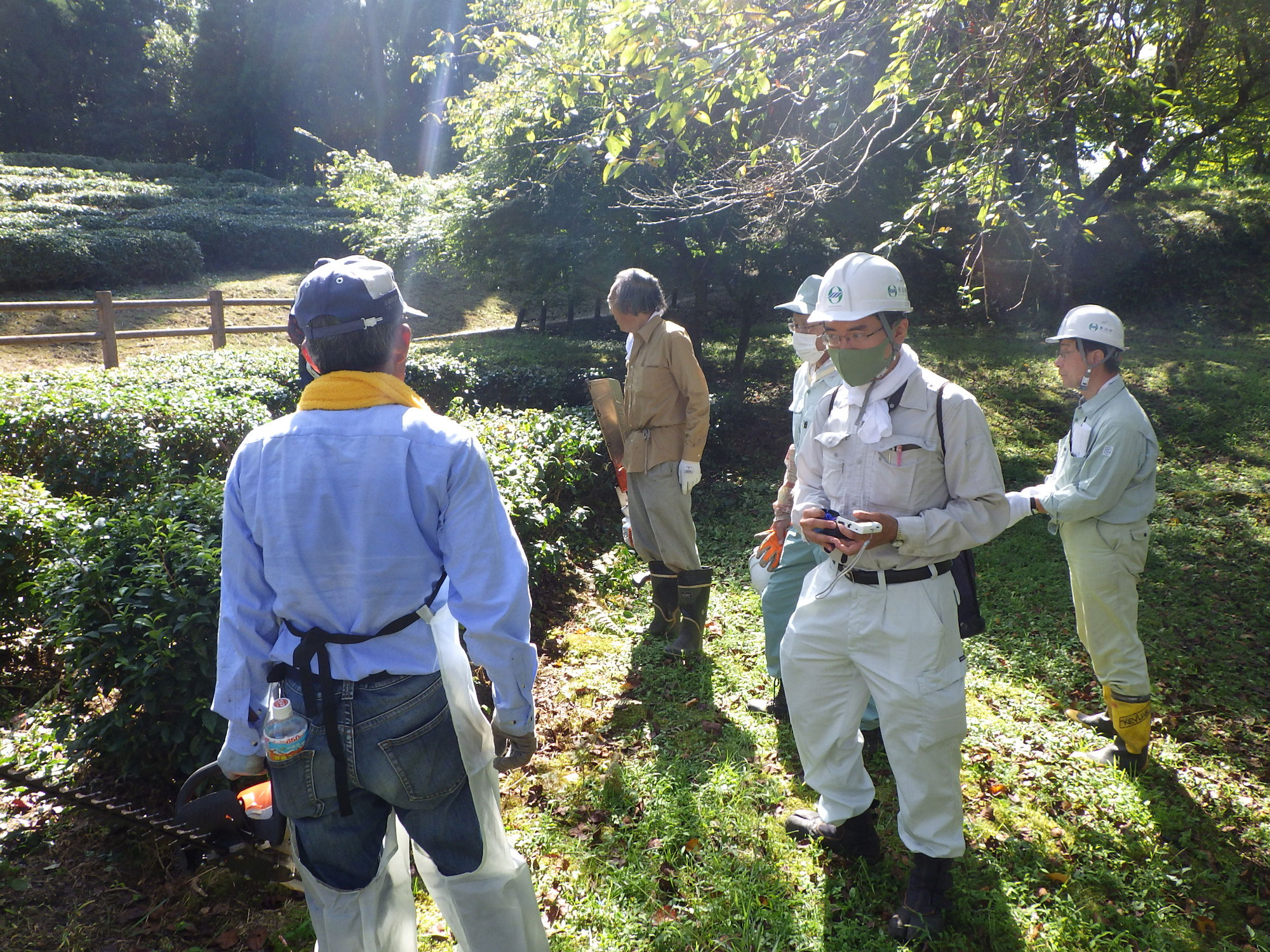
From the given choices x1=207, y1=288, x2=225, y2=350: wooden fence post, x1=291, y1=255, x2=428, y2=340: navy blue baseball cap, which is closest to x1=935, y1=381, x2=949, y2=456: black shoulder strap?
x1=291, y1=255, x2=428, y2=340: navy blue baseball cap

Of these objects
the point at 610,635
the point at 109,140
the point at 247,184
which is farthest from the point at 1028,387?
the point at 109,140

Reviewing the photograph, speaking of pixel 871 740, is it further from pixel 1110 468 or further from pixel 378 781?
pixel 378 781

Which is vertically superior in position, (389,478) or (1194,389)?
(389,478)

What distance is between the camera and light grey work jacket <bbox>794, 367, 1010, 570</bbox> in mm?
2570

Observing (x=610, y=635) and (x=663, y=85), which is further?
(x=610, y=635)

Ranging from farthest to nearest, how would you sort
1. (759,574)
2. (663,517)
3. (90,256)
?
(90,256), (663,517), (759,574)

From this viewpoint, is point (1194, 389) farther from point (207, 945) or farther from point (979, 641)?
point (207, 945)

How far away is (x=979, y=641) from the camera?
534 centimetres

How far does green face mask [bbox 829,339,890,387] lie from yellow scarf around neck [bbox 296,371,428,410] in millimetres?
1466

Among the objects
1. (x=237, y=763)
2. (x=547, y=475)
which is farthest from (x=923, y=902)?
(x=547, y=475)

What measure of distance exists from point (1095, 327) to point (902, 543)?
6.11ft

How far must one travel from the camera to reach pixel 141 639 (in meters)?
3.07

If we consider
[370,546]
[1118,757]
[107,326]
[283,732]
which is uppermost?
[370,546]

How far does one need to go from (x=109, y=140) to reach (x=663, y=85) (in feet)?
117
